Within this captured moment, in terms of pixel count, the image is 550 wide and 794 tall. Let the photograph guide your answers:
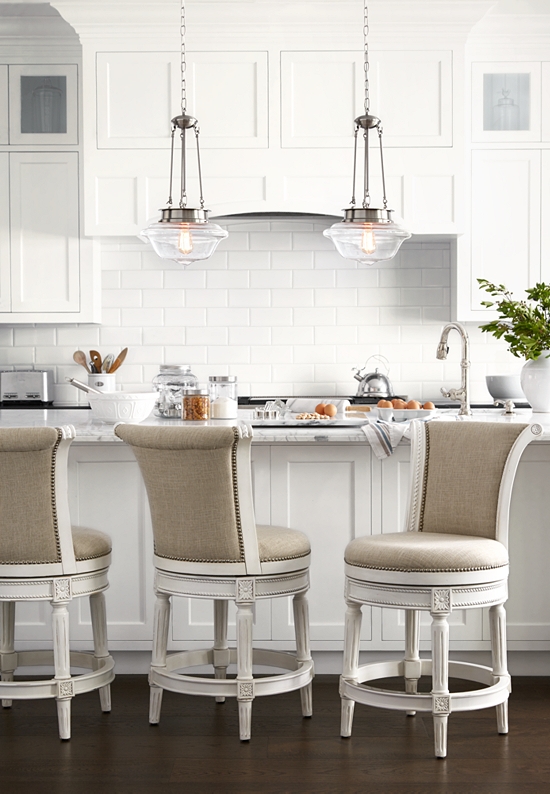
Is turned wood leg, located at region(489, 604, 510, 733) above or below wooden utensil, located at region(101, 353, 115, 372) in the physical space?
below

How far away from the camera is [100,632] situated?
8.97ft

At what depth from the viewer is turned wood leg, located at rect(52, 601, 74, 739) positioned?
2.54 m

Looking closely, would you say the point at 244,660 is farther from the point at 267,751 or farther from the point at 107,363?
the point at 107,363

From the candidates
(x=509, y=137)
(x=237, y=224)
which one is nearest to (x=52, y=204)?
(x=237, y=224)

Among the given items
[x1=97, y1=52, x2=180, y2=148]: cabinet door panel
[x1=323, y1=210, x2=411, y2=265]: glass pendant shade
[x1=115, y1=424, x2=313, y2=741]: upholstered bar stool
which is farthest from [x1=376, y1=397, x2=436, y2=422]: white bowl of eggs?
[x1=97, y1=52, x2=180, y2=148]: cabinet door panel

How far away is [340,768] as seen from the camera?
2387 mm

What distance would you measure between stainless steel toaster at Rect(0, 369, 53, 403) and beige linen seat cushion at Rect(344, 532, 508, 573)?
2938 millimetres

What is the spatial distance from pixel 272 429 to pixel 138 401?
515mm

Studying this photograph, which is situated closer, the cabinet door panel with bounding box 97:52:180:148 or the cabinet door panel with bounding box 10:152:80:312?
the cabinet door panel with bounding box 97:52:180:148

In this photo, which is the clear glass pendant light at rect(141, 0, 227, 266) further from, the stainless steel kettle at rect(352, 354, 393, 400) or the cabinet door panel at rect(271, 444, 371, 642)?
the stainless steel kettle at rect(352, 354, 393, 400)

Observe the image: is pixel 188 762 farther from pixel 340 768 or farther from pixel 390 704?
pixel 390 704

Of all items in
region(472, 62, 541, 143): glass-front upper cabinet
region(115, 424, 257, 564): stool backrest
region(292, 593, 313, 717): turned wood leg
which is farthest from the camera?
region(472, 62, 541, 143): glass-front upper cabinet

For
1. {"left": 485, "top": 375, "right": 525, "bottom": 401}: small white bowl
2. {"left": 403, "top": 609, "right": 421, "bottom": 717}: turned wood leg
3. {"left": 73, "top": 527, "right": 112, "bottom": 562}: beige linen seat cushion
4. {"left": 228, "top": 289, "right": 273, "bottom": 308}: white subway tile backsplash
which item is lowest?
{"left": 403, "top": 609, "right": 421, "bottom": 717}: turned wood leg

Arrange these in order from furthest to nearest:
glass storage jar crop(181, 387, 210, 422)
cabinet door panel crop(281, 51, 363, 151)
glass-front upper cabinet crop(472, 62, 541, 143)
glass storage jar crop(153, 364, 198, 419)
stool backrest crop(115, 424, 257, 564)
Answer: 1. glass-front upper cabinet crop(472, 62, 541, 143)
2. cabinet door panel crop(281, 51, 363, 151)
3. glass storage jar crop(153, 364, 198, 419)
4. glass storage jar crop(181, 387, 210, 422)
5. stool backrest crop(115, 424, 257, 564)
